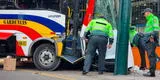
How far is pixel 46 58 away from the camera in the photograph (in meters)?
14.8

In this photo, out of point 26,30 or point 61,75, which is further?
point 26,30

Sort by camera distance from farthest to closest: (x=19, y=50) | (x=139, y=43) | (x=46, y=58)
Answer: (x=19, y=50) < (x=46, y=58) < (x=139, y=43)

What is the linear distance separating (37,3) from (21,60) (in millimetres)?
1995

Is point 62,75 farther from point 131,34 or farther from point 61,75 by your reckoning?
point 131,34

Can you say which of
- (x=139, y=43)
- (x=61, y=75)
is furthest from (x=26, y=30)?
(x=139, y=43)

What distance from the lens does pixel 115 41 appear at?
1419 centimetres

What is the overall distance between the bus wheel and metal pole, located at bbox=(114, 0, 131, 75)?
1.84 metres

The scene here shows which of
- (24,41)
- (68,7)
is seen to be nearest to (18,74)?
(24,41)

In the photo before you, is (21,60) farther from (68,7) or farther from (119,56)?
(119,56)

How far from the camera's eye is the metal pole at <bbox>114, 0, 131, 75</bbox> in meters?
13.6

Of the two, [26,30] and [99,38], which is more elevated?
[26,30]

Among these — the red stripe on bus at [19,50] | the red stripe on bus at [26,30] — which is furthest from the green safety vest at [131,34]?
the red stripe on bus at [19,50]

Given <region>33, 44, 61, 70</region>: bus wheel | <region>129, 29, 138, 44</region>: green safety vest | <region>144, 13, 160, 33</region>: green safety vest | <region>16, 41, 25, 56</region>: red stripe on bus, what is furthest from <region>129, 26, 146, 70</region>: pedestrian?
<region>16, 41, 25, 56</region>: red stripe on bus

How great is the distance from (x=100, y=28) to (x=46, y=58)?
2073 mm
